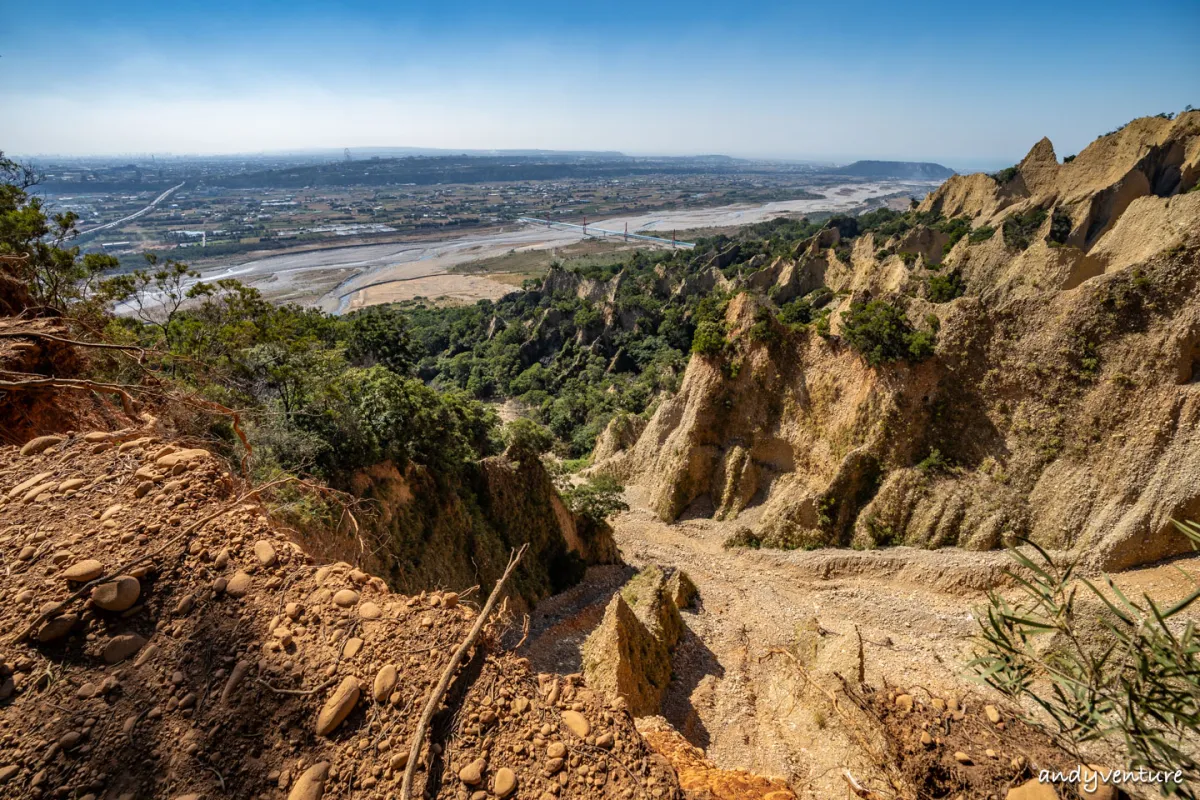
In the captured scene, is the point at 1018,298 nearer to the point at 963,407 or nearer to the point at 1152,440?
the point at 963,407

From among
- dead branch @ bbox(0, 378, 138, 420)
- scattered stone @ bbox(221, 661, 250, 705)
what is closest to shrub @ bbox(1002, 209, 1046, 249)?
dead branch @ bbox(0, 378, 138, 420)

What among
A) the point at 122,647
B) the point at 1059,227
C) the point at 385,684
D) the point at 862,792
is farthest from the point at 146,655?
the point at 1059,227

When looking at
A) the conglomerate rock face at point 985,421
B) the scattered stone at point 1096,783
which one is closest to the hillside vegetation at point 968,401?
the conglomerate rock face at point 985,421

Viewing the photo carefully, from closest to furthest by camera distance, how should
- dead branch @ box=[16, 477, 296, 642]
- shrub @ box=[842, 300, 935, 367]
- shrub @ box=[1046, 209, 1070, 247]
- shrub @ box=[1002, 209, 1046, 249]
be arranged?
dead branch @ box=[16, 477, 296, 642] < shrub @ box=[842, 300, 935, 367] < shrub @ box=[1002, 209, 1046, 249] < shrub @ box=[1046, 209, 1070, 247]

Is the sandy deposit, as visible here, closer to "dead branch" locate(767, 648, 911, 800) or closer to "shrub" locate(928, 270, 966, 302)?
"shrub" locate(928, 270, 966, 302)

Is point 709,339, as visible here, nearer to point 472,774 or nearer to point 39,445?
point 39,445
